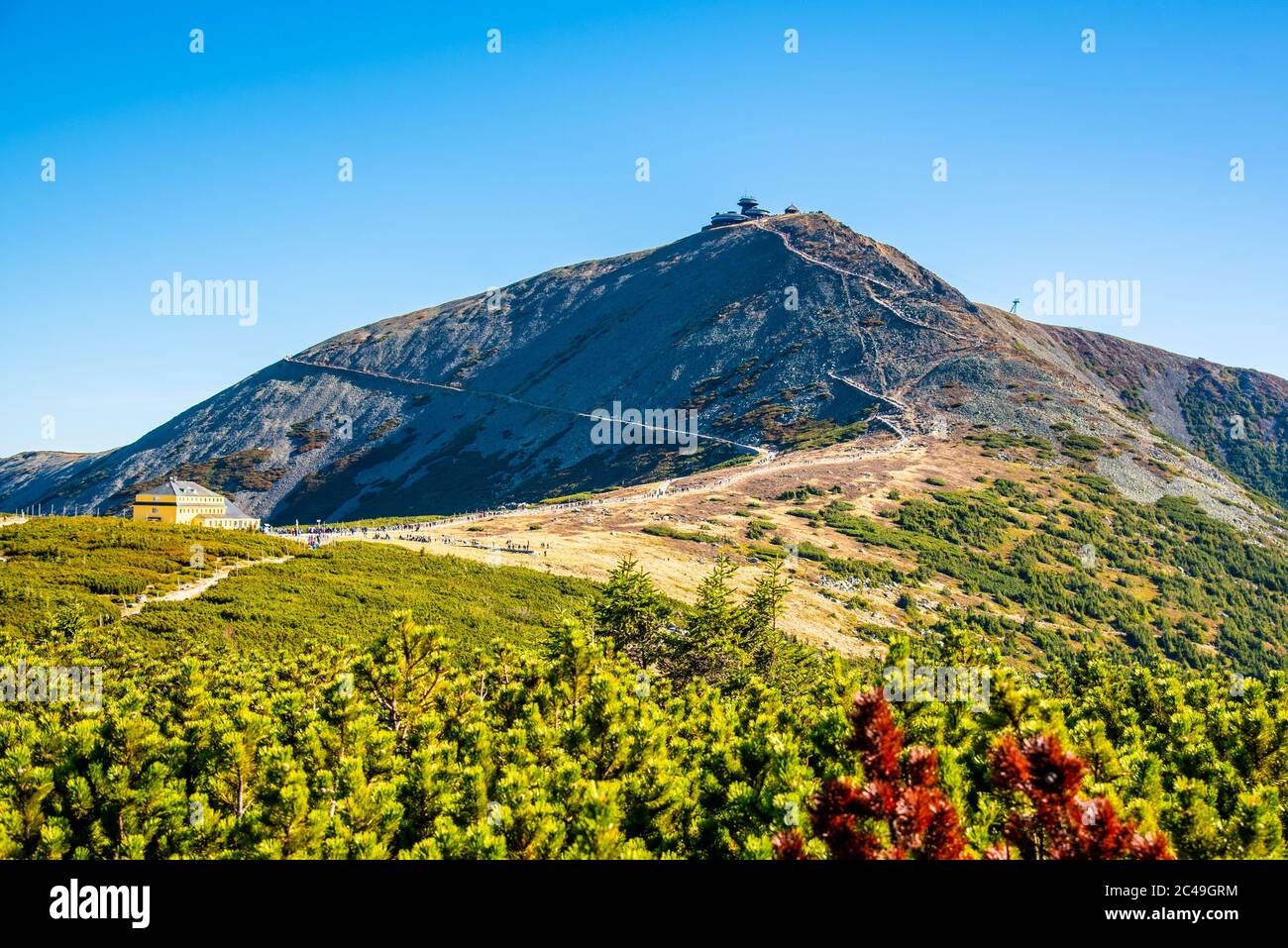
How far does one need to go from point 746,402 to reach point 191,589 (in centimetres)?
10774

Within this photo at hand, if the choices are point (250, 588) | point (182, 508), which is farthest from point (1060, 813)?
point (182, 508)

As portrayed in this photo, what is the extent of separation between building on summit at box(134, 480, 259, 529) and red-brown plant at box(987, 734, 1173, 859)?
248ft

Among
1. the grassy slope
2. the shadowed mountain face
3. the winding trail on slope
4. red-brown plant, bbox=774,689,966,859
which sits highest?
the winding trail on slope

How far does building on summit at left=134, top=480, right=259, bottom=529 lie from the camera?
239 ft

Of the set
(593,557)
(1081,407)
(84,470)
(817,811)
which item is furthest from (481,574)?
(84,470)

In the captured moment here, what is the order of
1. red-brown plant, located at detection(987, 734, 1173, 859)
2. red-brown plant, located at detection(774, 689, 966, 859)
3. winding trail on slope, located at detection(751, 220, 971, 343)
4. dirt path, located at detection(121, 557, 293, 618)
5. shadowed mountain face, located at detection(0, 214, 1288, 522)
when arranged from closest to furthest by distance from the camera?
1. red-brown plant, located at detection(987, 734, 1173, 859)
2. red-brown plant, located at detection(774, 689, 966, 859)
3. dirt path, located at detection(121, 557, 293, 618)
4. shadowed mountain face, located at detection(0, 214, 1288, 522)
5. winding trail on slope, located at detection(751, 220, 971, 343)

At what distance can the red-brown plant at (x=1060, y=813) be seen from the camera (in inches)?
242

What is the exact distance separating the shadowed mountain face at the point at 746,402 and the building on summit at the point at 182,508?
58669 millimetres

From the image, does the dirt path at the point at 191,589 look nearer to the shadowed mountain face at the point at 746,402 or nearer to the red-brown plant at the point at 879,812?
the red-brown plant at the point at 879,812

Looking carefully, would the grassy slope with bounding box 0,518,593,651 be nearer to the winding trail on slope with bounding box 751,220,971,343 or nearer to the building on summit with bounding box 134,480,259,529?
the building on summit with bounding box 134,480,259,529

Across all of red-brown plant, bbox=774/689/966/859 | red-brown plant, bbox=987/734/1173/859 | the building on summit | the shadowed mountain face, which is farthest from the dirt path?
the shadowed mountain face

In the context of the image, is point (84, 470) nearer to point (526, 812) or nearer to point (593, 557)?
point (593, 557)

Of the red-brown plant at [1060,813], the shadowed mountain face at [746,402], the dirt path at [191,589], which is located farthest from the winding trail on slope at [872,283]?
the red-brown plant at [1060,813]
